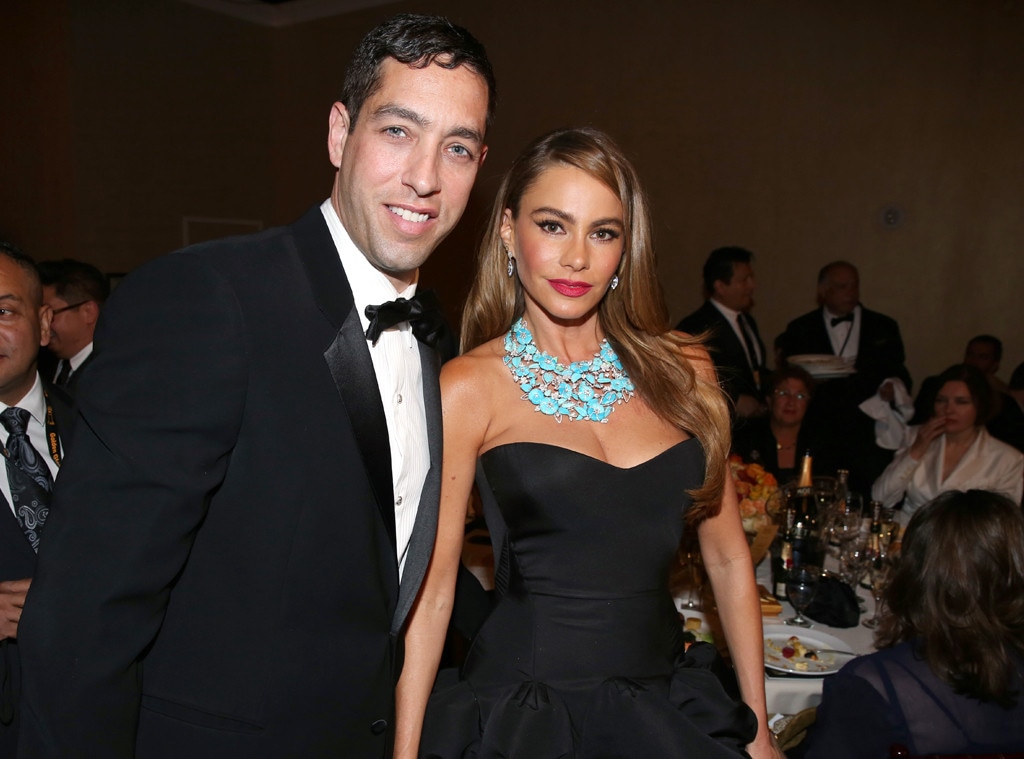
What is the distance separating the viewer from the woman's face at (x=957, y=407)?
13.4ft

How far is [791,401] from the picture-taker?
4.54 meters

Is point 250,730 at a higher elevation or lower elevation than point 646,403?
lower

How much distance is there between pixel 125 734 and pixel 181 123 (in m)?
8.53

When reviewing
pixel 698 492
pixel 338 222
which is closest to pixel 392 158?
pixel 338 222

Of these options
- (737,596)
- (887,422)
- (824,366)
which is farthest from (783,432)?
(737,596)

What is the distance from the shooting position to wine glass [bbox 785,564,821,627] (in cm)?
257

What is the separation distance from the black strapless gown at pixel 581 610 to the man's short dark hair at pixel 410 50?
2.71 feet

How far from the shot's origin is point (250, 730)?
1.22 metres

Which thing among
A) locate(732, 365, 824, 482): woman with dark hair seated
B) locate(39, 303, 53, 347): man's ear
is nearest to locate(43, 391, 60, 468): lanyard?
locate(39, 303, 53, 347): man's ear

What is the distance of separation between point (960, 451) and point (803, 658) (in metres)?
2.36

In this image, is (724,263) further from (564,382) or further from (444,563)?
(444,563)

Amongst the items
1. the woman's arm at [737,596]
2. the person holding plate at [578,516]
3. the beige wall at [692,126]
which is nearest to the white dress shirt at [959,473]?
the woman's arm at [737,596]

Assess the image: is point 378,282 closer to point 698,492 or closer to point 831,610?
point 698,492

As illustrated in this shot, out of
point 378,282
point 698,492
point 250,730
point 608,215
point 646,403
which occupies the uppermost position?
point 608,215
